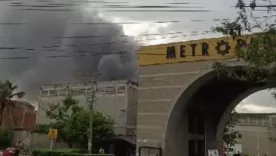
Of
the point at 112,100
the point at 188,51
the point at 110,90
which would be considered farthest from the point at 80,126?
the point at 188,51

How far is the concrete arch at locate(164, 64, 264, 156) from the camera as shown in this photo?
28.2 m

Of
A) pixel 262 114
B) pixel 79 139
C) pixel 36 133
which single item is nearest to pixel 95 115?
pixel 79 139

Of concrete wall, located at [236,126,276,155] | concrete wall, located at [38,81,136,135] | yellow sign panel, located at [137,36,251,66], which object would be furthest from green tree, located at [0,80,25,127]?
concrete wall, located at [236,126,276,155]

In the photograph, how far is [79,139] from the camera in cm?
4250

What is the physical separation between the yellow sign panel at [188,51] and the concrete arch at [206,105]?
1.42 m

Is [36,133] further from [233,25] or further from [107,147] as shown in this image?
[233,25]

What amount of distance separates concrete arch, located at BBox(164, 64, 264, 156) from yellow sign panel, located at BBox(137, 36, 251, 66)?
4.66 ft

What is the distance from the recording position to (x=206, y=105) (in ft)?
112

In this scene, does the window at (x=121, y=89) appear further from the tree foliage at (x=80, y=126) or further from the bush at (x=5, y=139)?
the bush at (x=5, y=139)

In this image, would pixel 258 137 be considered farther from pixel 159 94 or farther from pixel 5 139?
pixel 159 94

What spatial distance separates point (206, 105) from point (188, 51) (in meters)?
7.41

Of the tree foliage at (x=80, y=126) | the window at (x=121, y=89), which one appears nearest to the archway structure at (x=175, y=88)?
the tree foliage at (x=80, y=126)

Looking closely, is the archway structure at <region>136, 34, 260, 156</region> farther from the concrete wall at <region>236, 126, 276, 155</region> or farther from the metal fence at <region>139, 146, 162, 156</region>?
the concrete wall at <region>236, 126, 276, 155</region>

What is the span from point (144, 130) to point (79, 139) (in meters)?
15.4
